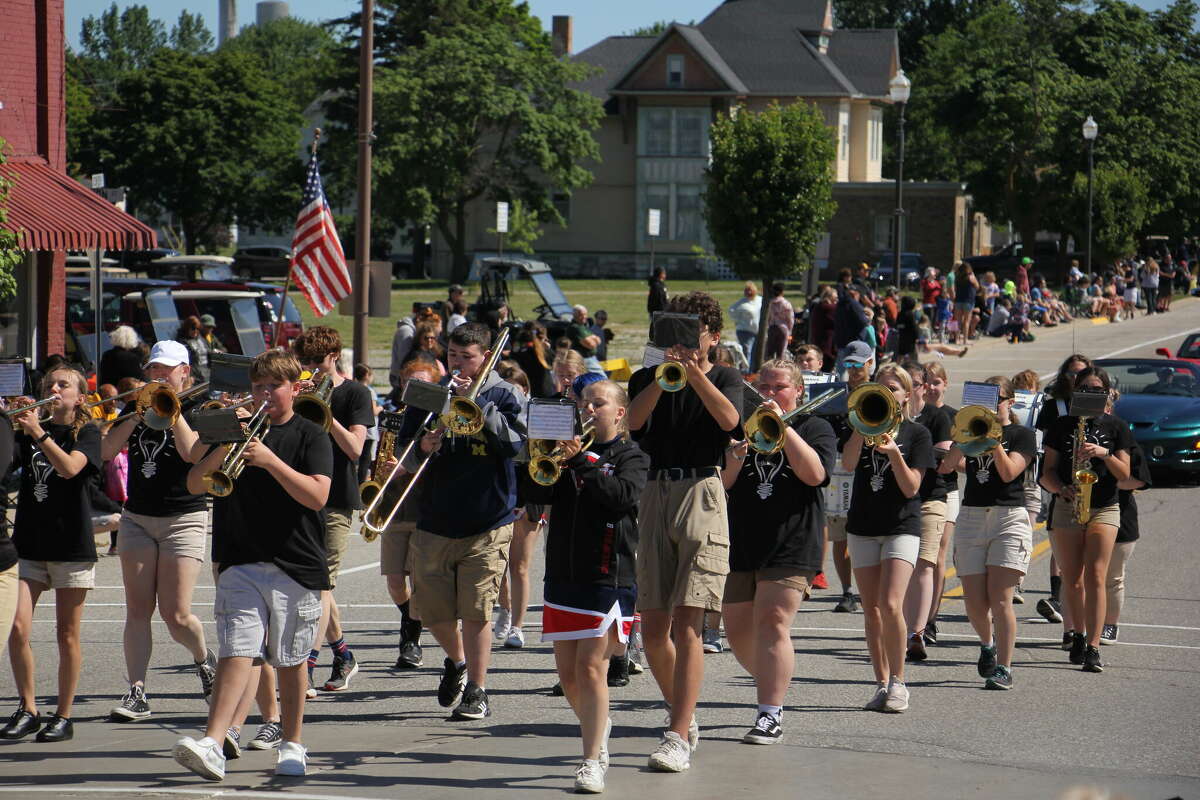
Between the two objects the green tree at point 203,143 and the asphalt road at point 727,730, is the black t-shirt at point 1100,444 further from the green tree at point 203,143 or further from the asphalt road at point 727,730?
the green tree at point 203,143

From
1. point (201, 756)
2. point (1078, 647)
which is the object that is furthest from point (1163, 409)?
point (201, 756)

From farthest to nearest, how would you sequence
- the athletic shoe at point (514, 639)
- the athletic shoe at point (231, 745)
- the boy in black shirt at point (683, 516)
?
the athletic shoe at point (514, 639) < the athletic shoe at point (231, 745) < the boy in black shirt at point (683, 516)

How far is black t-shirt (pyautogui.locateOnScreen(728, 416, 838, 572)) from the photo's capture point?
7.41m

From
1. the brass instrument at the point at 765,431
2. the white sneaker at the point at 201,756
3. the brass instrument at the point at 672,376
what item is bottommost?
the white sneaker at the point at 201,756

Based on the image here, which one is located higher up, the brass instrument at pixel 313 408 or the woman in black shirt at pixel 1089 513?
the brass instrument at pixel 313 408

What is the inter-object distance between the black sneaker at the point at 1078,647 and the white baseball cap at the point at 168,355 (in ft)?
18.2

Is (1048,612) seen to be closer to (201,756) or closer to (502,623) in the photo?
(502,623)

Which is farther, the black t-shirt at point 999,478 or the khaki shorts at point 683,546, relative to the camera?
the black t-shirt at point 999,478

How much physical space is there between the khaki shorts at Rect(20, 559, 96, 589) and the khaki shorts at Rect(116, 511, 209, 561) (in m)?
0.21

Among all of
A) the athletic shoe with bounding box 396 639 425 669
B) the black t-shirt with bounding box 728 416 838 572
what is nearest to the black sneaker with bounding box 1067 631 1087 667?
the black t-shirt with bounding box 728 416 838 572

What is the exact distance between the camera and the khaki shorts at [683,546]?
22.9 feet

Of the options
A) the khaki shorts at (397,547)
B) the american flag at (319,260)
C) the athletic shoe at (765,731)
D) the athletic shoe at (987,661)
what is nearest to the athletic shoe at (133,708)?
the khaki shorts at (397,547)

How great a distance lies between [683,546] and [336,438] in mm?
2271

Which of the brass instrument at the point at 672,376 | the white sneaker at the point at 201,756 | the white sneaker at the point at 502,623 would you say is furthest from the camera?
the white sneaker at the point at 502,623
